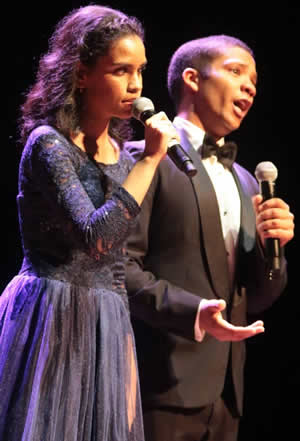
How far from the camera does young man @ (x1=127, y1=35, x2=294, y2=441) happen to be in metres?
1.96

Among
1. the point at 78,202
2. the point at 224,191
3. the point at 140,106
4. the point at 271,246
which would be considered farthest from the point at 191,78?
the point at 78,202

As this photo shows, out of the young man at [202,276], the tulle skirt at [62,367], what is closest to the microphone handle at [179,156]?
the tulle skirt at [62,367]

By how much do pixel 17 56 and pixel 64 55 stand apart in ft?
2.91

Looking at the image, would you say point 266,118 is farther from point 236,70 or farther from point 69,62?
point 69,62

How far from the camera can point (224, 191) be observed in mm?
2230

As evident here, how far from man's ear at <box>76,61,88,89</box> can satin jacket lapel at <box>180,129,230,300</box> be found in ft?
1.86

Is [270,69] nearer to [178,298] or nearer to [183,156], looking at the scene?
[178,298]

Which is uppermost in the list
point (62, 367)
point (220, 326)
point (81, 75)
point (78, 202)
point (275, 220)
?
point (81, 75)

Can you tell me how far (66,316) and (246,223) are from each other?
880 millimetres

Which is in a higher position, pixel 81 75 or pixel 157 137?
pixel 81 75

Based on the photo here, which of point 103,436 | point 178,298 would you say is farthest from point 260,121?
point 103,436

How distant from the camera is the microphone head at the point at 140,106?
157 centimetres

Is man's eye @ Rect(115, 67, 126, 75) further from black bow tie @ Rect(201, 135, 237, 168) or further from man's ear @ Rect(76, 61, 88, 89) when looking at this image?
black bow tie @ Rect(201, 135, 237, 168)

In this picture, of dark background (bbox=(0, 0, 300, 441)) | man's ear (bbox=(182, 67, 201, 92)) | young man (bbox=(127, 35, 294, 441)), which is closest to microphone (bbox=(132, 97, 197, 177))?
young man (bbox=(127, 35, 294, 441))
